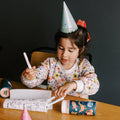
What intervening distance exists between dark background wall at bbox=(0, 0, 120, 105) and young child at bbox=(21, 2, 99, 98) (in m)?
0.41

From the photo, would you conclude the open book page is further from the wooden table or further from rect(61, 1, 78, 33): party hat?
rect(61, 1, 78, 33): party hat

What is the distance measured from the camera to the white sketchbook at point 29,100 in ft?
2.59

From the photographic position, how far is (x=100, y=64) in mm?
1671

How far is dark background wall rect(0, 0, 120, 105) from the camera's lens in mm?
1572

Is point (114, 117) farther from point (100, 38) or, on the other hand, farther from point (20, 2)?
point (20, 2)

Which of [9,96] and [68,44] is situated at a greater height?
[68,44]

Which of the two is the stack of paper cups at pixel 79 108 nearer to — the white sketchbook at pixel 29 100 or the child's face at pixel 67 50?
the white sketchbook at pixel 29 100

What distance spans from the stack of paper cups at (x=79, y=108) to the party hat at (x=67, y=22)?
1.60 ft

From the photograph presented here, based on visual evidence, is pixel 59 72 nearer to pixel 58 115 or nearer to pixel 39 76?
pixel 39 76

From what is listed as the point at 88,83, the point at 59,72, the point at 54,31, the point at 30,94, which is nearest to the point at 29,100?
the point at 30,94

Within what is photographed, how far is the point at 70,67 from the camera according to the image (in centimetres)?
127

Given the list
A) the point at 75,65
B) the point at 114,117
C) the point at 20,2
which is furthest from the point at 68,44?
the point at 20,2

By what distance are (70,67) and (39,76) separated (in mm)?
220

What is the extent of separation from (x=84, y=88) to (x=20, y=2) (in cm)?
124
